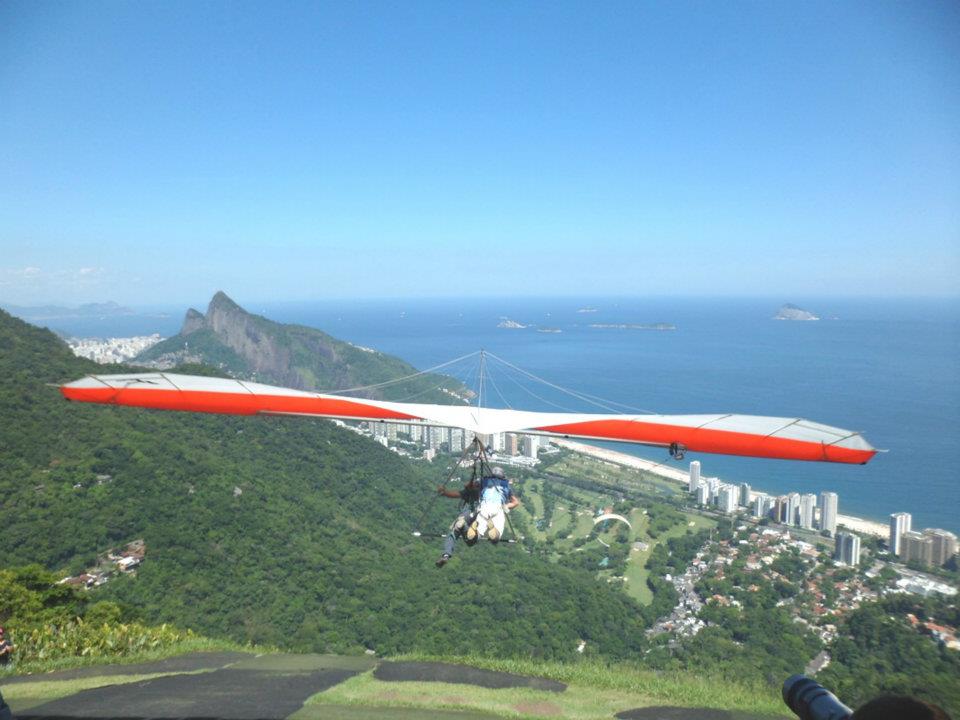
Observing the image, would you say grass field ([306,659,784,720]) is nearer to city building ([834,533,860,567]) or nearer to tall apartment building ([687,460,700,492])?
city building ([834,533,860,567])

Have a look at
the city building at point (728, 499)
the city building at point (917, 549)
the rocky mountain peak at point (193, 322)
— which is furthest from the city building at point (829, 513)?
the rocky mountain peak at point (193, 322)

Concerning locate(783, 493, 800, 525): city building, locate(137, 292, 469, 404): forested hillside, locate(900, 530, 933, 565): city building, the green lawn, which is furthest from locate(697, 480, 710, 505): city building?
locate(137, 292, 469, 404): forested hillside

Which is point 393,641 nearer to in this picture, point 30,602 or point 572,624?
point 572,624

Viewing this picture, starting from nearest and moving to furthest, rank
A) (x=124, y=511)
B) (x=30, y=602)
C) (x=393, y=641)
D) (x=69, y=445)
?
(x=30, y=602) → (x=393, y=641) → (x=124, y=511) → (x=69, y=445)

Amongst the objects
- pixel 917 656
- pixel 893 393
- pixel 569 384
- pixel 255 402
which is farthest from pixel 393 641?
pixel 893 393

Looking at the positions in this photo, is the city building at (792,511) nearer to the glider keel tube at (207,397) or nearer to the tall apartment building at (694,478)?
the tall apartment building at (694,478)
